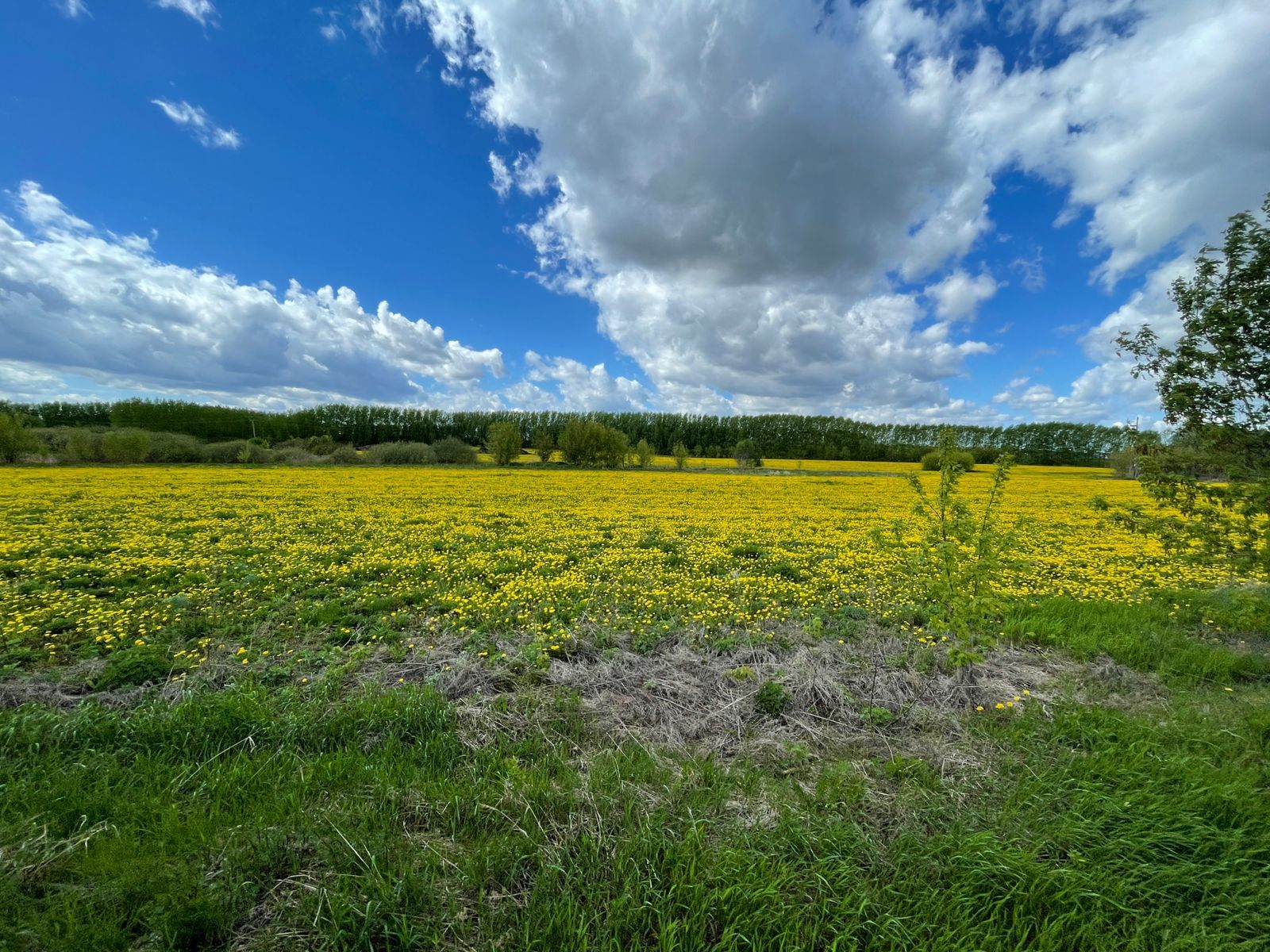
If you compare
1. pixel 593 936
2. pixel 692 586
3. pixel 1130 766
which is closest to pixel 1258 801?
pixel 1130 766

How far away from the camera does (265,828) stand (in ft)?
10.6

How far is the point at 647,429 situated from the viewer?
104m

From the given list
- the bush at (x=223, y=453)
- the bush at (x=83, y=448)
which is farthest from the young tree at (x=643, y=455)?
the bush at (x=83, y=448)

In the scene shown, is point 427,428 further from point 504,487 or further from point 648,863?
point 648,863

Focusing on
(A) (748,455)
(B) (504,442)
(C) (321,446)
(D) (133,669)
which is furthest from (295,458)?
(D) (133,669)

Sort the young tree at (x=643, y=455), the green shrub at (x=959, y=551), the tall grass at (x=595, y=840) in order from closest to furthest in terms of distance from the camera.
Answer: the tall grass at (x=595, y=840) < the green shrub at (x=959, y=551) < the young tree at (x=643, y=455)

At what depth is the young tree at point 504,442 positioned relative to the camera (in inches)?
2623

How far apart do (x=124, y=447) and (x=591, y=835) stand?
80107 mm

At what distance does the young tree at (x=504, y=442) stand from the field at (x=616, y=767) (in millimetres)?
57430

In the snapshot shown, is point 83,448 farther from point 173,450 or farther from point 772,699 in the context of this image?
point 772,699

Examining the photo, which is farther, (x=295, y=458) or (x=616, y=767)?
(x=295, y=458)

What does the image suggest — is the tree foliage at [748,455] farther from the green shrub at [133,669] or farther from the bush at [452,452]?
the green shrub at [133,669]

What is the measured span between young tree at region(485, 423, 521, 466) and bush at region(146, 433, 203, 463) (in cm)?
3854

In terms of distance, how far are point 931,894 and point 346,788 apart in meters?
4.40
